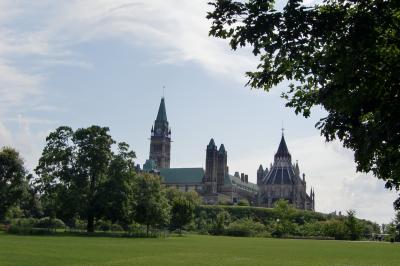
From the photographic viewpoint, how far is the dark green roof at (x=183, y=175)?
165 metres

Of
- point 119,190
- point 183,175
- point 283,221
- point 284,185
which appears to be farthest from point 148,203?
point 183,175

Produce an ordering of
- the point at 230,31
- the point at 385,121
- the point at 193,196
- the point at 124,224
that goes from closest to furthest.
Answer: the point at 385,121
the point at 230,31
the point at 124,224
the point at 193,196

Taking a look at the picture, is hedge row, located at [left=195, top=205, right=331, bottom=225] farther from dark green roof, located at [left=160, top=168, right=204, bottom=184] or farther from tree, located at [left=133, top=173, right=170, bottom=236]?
dark green roof, located at [left=160, top=168, right=204, bottom=184]

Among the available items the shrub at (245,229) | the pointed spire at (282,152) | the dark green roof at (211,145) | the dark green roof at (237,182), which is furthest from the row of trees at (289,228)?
the dark green roof at (211,145)

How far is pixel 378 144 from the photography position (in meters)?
8.81

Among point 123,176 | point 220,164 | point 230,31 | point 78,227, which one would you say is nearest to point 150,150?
point 220,164

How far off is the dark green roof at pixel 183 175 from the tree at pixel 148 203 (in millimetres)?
106720

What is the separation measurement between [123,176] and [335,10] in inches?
1836

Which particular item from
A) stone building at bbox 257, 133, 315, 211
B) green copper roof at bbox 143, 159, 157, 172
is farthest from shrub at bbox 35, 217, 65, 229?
green copper roof at bbox 143, 159, 157, 172

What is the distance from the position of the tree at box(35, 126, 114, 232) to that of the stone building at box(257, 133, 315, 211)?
96367 mm

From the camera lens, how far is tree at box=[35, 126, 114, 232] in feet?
172

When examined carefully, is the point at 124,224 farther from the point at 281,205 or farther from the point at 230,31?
the point at 230,31

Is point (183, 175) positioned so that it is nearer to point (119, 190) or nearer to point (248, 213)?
point (248, 213)

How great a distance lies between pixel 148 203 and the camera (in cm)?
5534
